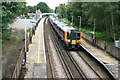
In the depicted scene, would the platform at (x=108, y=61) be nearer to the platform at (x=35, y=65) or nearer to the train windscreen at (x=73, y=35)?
the train windscreen at (x=73, y=35)

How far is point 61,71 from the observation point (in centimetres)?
1695

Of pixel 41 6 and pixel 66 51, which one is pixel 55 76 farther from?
pixel 41 6

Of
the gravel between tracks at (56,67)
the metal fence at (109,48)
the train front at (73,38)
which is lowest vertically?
the gravel between tracks at (56,67)

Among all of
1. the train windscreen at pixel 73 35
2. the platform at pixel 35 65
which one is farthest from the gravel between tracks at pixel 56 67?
the train windscreen at pixel 73 35

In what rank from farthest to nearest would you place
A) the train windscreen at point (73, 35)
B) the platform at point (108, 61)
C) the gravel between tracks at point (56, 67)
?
the train windscreen at point (73, 35) < the platform at point (108, 61) < the gravel between tracks at point (56, 67)

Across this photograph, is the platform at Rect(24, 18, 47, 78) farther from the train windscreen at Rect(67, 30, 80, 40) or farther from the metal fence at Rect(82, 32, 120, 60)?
the metal fence at Rect(82, 32, 120, 60)

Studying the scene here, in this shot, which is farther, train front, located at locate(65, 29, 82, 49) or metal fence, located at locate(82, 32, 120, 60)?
train front, located at locate(65, 29, 82, 49)

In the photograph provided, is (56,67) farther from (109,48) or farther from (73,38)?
(109,48)

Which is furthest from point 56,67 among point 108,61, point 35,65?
point 108,61

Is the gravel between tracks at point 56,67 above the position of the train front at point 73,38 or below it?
below

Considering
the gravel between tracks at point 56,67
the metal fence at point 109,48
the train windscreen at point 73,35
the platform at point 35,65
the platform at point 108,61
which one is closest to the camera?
the platform at point 35,65

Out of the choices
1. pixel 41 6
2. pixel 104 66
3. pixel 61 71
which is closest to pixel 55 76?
pixel 61 71

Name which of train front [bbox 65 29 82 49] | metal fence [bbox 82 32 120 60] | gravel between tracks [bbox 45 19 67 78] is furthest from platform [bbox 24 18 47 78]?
metal fence [bbox 82 32 120 60]

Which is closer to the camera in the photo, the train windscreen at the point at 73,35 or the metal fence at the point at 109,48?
the metal fence at the point at 109,48
